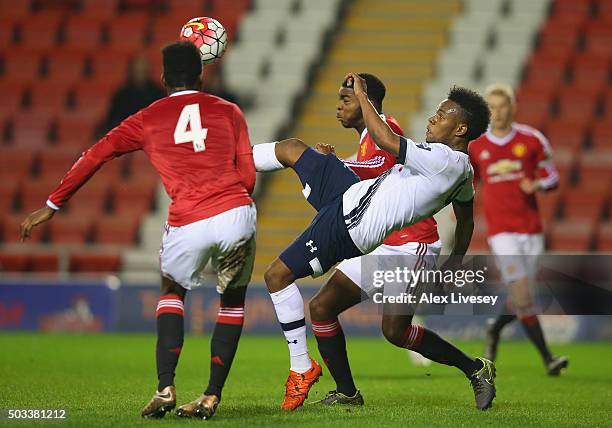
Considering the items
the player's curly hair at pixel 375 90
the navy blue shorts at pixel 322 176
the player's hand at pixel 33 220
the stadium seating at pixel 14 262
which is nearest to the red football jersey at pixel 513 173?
the player's curly hair at pixel 375 90

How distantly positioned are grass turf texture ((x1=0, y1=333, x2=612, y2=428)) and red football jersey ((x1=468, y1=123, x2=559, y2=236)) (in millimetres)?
1315

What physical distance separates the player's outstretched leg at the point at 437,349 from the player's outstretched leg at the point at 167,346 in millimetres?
1431

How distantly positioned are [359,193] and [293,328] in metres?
0.84

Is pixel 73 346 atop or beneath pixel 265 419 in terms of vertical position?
beneath

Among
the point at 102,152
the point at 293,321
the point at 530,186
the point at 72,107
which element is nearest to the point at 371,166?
the point at 293,321

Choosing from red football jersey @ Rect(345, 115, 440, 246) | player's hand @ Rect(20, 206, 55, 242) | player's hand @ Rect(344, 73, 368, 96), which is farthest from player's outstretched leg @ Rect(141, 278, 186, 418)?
red football jersey @ Rect(345, 115, 440, 246)

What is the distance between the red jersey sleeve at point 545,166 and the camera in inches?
380

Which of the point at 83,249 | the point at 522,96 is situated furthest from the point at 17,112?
the point at 522,96

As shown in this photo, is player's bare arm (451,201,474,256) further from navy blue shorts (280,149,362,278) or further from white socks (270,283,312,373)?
white socks (270,283,312,373)

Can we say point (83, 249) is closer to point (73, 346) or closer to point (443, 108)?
point (73, 346)

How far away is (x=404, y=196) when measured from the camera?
589 centimetres

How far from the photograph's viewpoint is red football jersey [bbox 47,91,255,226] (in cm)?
546

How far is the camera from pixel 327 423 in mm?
5414

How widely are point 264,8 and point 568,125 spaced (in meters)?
6.12
